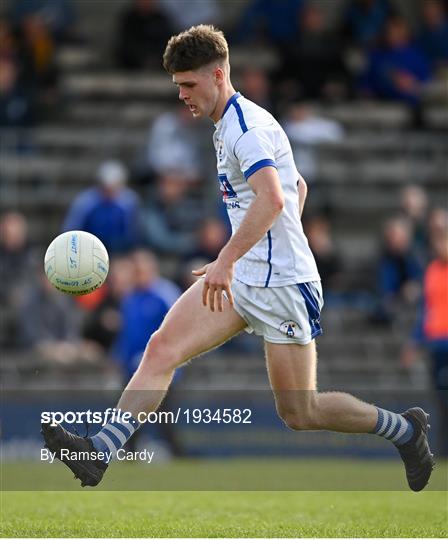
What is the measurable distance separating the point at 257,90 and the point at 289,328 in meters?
11.3

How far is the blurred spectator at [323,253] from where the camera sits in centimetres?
1716

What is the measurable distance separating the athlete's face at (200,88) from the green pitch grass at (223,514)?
2.33 m

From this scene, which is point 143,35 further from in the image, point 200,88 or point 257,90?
point 200,88

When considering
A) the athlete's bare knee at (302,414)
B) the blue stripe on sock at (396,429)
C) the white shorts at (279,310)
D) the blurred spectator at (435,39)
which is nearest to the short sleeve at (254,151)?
the white shorts at (279,310)

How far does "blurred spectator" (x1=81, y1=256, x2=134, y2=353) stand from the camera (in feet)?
54.0

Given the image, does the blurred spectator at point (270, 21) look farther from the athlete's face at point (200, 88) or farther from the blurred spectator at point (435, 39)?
the athlete's face at point (200, 88)

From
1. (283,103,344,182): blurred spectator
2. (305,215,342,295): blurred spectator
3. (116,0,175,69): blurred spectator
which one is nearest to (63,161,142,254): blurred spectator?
(305,215,342,295): blurred spectator

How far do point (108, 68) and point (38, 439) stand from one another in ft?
26.3

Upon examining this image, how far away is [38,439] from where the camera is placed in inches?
585

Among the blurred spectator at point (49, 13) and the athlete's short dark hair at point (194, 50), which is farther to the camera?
the blurred spectator at point (49, 13)

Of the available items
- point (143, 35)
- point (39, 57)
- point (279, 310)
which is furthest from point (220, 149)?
point (143, 35)

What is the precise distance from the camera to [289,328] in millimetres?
7992

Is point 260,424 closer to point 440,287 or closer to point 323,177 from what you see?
point 440,287

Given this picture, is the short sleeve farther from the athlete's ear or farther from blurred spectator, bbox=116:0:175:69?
blurred spectator, bbox=116:0:175:69
